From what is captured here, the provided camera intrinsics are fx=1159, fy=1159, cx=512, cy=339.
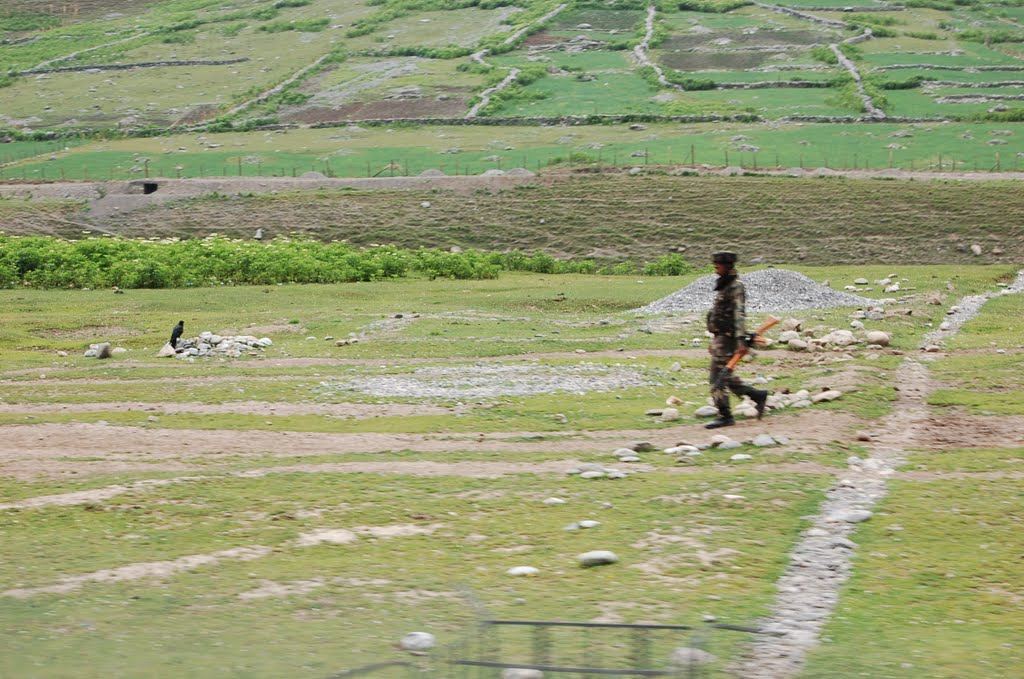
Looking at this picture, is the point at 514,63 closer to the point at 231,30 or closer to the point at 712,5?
the point at 712,5

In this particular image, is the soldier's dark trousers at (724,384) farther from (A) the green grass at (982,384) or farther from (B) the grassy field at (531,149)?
(B) the grassy field at (531,149)

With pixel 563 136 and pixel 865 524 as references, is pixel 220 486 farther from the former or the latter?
pixel 563 136

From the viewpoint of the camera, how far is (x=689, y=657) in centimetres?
798

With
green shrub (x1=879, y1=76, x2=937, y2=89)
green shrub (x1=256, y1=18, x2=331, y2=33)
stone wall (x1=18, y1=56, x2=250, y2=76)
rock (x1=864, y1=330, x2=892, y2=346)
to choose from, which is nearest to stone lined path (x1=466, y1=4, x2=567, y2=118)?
green shrub (x1=256, y1=18, x2=331, y2=33)

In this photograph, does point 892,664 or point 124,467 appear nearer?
point 892,664

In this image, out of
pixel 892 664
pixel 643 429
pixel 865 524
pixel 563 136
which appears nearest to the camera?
pixel 892 664

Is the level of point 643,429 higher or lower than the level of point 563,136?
lower

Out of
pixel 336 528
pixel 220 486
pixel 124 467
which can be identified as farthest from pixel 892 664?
pixel 124 467

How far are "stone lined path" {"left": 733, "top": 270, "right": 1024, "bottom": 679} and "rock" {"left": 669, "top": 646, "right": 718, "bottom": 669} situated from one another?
9.2 inches

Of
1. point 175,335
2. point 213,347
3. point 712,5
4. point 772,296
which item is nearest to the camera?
point 213,347

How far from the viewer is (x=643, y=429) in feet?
59.2

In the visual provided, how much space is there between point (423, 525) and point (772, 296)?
78.3 feet

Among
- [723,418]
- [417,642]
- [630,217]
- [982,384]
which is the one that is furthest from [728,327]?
[630,217]

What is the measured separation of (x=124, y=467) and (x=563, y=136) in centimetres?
6663
